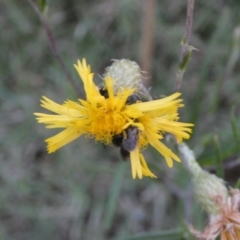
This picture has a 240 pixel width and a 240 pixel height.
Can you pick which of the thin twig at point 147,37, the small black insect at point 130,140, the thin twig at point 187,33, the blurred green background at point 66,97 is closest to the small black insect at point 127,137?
the small black insect at point 130,140

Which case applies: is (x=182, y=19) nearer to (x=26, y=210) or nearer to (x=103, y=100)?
(x=26, y=210)

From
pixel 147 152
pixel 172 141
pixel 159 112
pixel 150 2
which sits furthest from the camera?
pixel 147 152

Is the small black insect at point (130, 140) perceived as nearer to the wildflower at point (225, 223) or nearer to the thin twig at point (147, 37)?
the wildflower at point (225, 223)

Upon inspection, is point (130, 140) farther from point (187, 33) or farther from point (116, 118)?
point (187, 33)

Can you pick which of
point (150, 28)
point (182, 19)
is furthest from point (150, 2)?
point (182, 19)

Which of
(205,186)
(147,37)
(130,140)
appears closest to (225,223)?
(205,186)

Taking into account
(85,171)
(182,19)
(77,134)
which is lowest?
(77,134)

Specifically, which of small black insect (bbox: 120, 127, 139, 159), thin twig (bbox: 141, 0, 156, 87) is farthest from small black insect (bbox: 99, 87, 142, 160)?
thin twig (bbox: 141, 0, 156, 87)

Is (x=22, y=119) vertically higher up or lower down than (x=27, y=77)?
A: lower down
